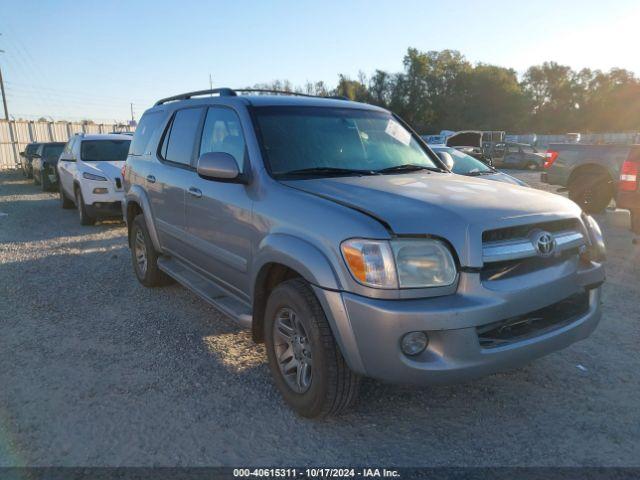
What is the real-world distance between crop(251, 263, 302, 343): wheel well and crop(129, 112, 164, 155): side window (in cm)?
271

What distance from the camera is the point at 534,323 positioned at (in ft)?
8.96

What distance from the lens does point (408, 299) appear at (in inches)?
93.6

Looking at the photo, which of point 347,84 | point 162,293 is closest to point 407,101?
point 347,84

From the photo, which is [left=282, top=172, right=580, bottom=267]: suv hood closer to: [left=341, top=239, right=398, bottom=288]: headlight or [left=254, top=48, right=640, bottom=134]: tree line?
[left=341, top=239, right=398, bottom=288]: headlight

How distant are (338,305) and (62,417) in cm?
187

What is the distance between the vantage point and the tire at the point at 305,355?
8.57 feet

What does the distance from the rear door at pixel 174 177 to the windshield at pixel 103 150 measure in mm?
5814

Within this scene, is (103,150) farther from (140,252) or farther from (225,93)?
(225,93)

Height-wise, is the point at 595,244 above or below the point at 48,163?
above

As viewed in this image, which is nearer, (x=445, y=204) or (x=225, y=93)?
(x=445, y=204)

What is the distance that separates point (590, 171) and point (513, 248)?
865 cm

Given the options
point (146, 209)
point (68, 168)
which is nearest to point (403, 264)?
point (146, 209)

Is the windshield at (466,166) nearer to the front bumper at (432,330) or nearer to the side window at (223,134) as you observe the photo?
the side window at (223,134)

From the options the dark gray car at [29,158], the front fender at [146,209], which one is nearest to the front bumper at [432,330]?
the front fender at [146,209]
